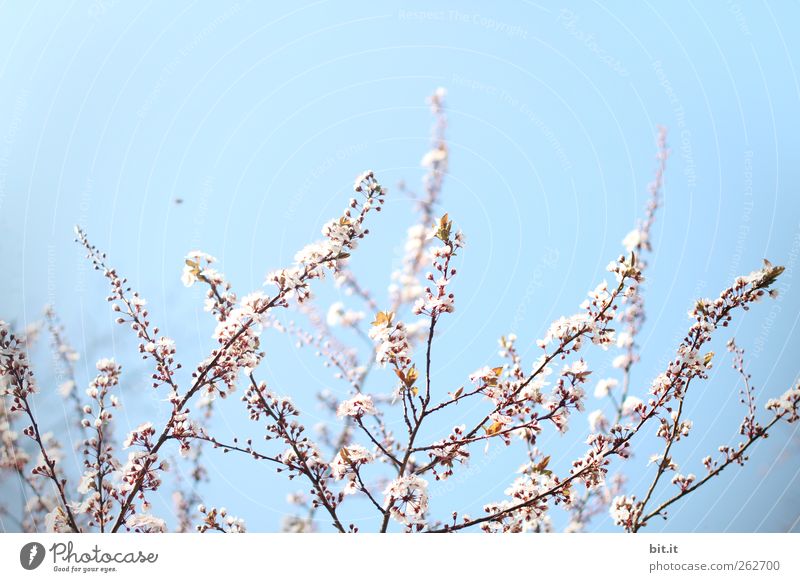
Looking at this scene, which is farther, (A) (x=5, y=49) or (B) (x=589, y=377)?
(A) (x=5, y=49)

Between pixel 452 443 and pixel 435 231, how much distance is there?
0.47m

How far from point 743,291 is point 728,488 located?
32.9 inches

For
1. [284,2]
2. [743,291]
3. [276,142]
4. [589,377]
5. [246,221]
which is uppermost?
[284,2]

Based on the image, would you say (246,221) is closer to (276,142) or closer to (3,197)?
(276,142)
